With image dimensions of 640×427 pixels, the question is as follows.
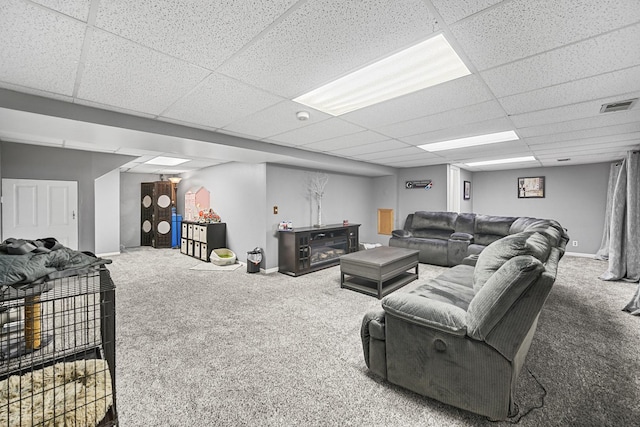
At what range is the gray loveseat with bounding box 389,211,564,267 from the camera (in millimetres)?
5152

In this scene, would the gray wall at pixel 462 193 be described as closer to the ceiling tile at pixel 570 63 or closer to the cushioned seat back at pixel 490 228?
the cushioned seat back at pixel 490 228

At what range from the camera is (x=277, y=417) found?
5.27 ft

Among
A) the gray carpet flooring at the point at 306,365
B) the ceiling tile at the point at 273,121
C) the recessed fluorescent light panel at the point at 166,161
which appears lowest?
the gray carpet flooring at the point at 306,365

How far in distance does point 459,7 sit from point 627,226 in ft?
16.9

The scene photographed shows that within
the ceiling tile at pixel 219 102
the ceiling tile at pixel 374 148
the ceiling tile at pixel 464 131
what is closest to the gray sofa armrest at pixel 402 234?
the ceiling tile at pixel 374 148

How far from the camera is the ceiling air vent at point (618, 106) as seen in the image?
2408 mm

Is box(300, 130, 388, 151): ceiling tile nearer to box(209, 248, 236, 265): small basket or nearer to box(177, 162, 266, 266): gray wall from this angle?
box(177, 162, 266, 266): gray wall

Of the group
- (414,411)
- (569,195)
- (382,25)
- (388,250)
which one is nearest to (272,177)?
(388,250)

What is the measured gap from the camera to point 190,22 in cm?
140

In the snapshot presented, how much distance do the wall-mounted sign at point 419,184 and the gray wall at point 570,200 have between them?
2.31m

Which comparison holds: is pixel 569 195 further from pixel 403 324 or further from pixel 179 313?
pixel 179 313

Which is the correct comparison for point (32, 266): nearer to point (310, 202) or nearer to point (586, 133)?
point (310, 202)

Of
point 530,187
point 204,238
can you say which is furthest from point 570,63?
point 530,187

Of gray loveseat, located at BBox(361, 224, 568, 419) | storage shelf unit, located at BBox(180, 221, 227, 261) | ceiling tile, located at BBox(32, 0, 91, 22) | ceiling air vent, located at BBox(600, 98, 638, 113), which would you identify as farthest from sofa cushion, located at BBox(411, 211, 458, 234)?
ceiling tile, located at BBox(32, 0, 91, 22)
